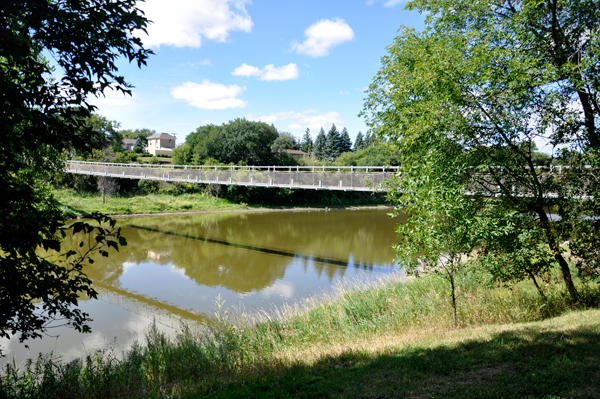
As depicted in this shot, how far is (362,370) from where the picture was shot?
13.2 feet

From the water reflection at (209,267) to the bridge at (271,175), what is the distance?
3.29 m

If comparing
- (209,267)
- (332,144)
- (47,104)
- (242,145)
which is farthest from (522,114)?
(332,144)

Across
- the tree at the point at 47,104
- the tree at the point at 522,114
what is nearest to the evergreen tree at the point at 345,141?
the tree at the point at 522,114

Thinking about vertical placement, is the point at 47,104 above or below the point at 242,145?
below

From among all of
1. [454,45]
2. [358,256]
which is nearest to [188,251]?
[358,256]

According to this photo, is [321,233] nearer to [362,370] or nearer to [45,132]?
[362,370]

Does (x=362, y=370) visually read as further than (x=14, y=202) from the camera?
Yes

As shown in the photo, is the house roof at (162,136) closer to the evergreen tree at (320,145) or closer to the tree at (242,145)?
the evergreen tree at (320,145)

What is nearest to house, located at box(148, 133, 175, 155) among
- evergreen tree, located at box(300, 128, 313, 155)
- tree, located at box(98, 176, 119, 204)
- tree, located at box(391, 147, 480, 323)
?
evergreen tree, located at box(300, 128, 313, 155)

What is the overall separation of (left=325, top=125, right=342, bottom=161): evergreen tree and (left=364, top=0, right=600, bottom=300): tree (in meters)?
55.8

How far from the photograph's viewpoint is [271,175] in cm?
1706

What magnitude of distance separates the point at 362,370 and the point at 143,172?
23.2m

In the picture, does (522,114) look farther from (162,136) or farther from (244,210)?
(162,136)

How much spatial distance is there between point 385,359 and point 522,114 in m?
4.82
